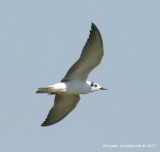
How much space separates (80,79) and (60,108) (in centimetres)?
179

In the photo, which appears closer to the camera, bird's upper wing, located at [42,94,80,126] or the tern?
the tern

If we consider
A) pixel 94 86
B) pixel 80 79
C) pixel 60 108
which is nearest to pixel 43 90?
pixel 80 79

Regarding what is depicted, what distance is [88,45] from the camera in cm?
2148

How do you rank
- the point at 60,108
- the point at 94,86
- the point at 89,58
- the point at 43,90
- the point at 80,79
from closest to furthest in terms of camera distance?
the point at 89,58, the point at 43,90, the point at 80,79, the point at 94,86, the point at 60,108

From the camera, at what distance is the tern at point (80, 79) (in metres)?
21.4

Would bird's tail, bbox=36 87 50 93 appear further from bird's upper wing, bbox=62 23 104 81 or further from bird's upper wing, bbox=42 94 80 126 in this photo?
bird's upper wing, bbox=42 94 80 126

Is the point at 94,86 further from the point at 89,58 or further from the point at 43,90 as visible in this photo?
the point at 43,90

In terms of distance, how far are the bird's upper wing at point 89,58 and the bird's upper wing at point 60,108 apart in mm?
1454

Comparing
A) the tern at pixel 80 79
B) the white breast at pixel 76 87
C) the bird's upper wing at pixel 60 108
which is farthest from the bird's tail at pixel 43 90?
the bird's upper wing at pixel 60 108

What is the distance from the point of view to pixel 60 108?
930 inches

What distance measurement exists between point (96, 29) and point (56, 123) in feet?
12.6

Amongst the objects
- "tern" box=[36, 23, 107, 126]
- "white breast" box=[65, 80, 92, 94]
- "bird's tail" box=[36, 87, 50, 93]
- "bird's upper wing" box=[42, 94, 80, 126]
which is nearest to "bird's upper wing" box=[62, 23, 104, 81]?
"tern" box=[36, 23, 107, 126]

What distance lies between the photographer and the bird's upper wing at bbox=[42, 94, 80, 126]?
23516mm

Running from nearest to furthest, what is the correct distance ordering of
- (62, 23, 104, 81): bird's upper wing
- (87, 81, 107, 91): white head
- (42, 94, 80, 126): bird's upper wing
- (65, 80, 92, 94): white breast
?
(62, 23, 104, 81): bird's upper wing
(65, 80, 92, 94): white breast
(87, 81, 107, 91): white head
(42, 94, 80, 126): bird's upper wing
